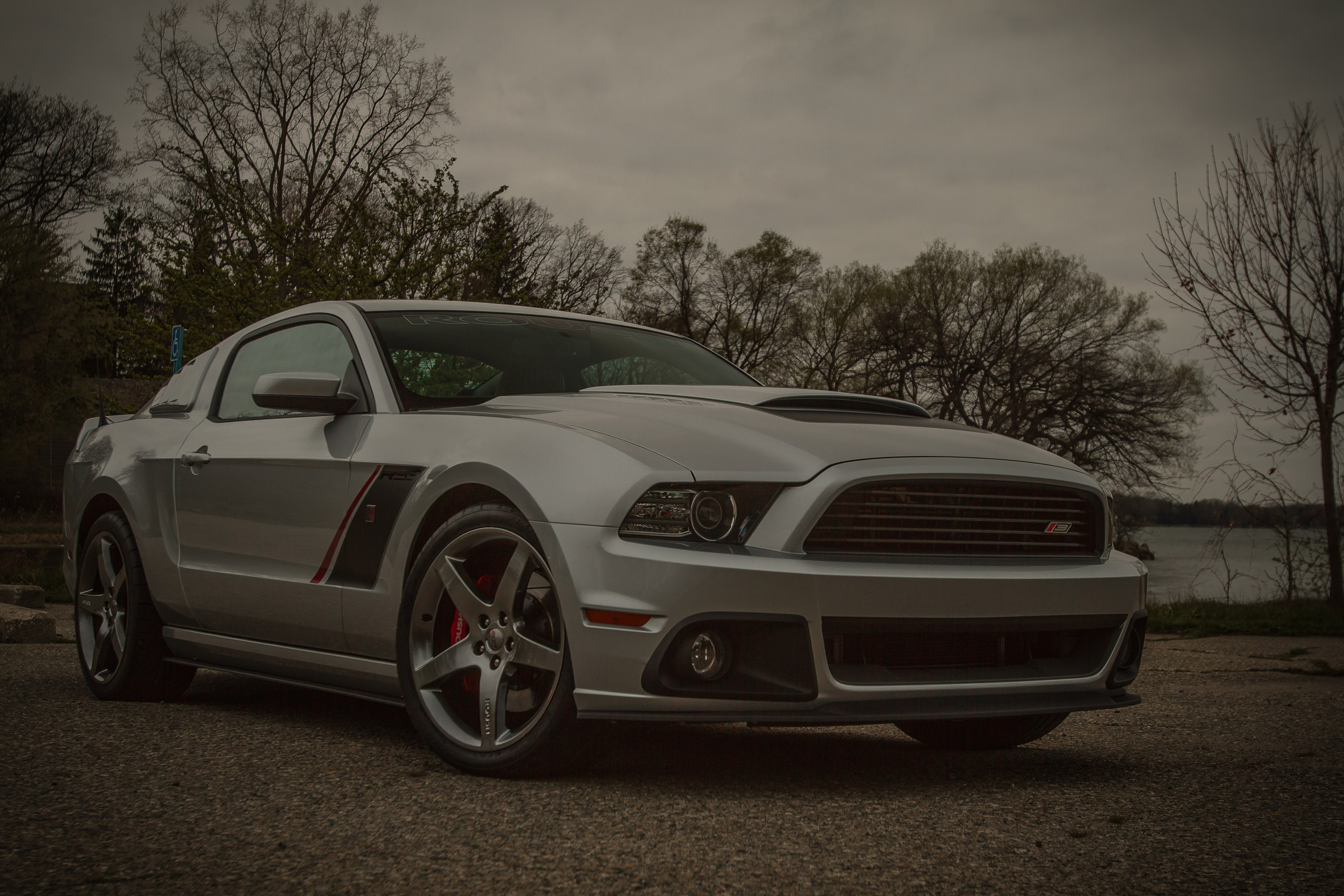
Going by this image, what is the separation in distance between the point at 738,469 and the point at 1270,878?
151 centimetres

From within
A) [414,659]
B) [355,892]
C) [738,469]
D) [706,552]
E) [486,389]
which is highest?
[486,389]

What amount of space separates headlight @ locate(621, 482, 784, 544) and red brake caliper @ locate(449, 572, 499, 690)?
0.63 meters

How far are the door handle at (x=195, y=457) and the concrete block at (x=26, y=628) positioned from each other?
3883mm

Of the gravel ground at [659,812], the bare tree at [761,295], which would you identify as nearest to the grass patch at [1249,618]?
the gravel ground at [659,812]

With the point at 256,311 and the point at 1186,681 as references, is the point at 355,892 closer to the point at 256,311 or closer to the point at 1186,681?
the point at 1186,681

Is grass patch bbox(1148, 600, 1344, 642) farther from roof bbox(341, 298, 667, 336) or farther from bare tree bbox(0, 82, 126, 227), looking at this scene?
bare tree bbox(0, 82, 126, 227)

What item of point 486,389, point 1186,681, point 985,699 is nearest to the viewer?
point 985,699

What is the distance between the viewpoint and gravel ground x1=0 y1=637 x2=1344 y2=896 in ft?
8.02

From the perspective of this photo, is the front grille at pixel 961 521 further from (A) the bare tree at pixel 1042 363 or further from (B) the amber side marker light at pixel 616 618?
(A) the bare tree at pixel 1042 363

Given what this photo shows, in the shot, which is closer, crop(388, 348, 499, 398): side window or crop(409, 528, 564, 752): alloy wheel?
crop(409, 528, 564, 752): alloy wheel

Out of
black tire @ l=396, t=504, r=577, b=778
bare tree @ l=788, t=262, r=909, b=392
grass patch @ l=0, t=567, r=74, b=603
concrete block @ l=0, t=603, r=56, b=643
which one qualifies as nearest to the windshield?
black tire @ l=396, t=504, r=577, b=778

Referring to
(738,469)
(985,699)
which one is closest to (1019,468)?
(985,699)

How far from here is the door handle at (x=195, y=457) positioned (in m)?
4.75

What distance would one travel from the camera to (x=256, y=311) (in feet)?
58.3
